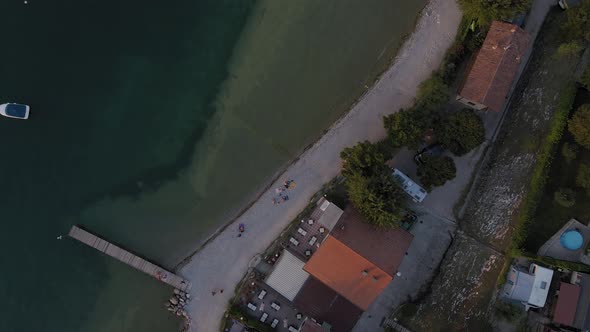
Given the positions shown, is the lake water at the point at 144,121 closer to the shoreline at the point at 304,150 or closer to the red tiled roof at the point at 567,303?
the shoreline at the point at 304,150

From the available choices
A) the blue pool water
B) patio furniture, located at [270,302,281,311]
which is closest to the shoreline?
patio furniture, located at [270,302,281,311]

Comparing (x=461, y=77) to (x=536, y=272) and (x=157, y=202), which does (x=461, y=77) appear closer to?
(x=536, y=272)

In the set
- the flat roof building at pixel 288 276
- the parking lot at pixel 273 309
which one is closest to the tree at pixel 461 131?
the flat roof building at pixel 288 276

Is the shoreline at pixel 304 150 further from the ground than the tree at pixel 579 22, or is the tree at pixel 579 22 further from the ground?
the tree at pixel 579 22

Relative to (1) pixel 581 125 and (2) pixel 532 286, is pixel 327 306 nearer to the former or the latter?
(2) pixel 532 286

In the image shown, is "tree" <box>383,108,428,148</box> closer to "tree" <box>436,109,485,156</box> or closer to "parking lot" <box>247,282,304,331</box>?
"tree" <box>436,109,485,156</box>

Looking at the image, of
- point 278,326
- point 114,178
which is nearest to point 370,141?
point 278,326
